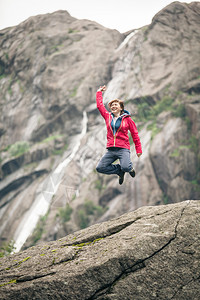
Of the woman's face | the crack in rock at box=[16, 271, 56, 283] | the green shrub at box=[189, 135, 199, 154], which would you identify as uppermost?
the woman's face

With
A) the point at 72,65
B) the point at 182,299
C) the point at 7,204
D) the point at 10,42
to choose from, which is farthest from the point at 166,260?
the point at 10,42

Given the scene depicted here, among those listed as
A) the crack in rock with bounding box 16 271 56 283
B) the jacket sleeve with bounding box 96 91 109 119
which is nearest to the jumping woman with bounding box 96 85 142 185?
the jacket sleeve with bounding box 96 91 109 119

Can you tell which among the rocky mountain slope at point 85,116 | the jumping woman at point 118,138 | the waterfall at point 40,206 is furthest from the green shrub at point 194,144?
the jumping woman at point 118,138

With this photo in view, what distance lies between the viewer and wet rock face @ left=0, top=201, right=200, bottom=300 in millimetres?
5641

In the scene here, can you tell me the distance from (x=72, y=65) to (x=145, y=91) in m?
15.1

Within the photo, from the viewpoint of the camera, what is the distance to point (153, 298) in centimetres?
561

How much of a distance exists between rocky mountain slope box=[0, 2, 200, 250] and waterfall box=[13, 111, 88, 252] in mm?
151

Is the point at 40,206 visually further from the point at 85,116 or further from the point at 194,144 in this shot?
the point at 194,144

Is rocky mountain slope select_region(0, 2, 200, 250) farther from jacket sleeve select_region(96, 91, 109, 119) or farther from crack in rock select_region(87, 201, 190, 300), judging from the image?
crack in rock select_region(87, 201, 190, 300)

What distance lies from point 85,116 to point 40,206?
50.6 feet

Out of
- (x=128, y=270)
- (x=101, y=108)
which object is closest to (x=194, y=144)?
(x=101, y=108)

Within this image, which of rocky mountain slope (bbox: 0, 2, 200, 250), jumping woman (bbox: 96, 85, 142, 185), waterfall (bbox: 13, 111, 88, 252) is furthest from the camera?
waterfall (bbox: 13, 111, 88, 252)

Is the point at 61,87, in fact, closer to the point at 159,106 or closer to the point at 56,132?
the point at 56,132

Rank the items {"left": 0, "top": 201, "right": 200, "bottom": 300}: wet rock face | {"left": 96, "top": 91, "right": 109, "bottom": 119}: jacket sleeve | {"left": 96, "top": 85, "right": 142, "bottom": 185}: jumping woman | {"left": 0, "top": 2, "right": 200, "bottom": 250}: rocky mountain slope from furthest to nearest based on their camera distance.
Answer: {"left": 0, "top": 2, "right": 200, "bottom": 250}: rocky mountain slope, {"left": 96, "top": 91, "right": 109, "bottom": 119}: jacket sleeve, {"left": 96, "top": 85, "right": 142, "bottom": 185}: jumping woman, {"left": 0, "top": 201, "right": 200, "bottom": 300}: wet rock face
